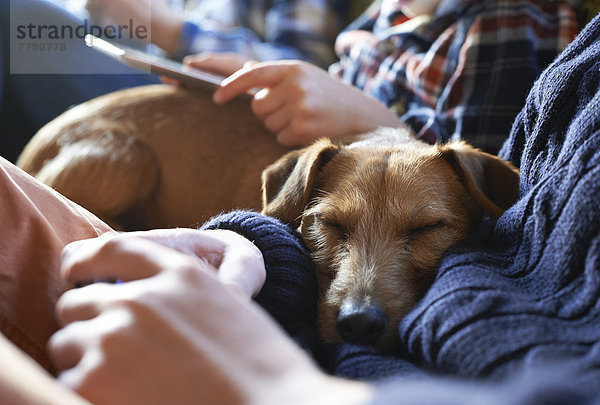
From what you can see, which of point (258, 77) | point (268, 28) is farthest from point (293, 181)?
point (268, 28)

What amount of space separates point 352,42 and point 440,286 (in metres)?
1.89

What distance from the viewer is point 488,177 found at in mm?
1331

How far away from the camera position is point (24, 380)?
544mm

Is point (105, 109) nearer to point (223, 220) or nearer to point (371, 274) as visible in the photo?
point (223, 220)

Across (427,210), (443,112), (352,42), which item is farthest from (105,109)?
(427,210)

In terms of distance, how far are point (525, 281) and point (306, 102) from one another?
1.06m

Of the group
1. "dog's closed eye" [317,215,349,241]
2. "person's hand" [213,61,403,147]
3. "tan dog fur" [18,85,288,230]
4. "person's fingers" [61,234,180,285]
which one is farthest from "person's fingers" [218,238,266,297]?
"tan dog fur" [18,85,288,230]

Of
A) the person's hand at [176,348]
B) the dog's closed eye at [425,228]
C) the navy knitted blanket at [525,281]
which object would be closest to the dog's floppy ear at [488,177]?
the dog's closed eye at [425,228]

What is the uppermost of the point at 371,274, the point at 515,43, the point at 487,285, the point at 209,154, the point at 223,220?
the point at 515,43

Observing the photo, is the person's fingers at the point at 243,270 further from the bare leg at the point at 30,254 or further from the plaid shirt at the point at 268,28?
the plaid shirt at the point at 268,28

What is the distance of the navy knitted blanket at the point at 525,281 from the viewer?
66cm

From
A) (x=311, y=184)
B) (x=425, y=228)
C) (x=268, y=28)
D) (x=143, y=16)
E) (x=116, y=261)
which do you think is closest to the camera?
(x=116, y=261)

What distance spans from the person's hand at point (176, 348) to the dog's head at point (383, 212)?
43cm

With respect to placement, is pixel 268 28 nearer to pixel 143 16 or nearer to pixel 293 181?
pixel 143 16
